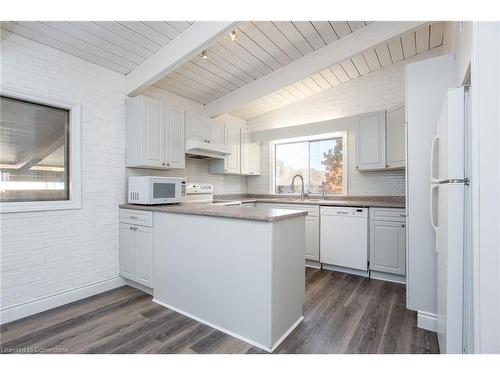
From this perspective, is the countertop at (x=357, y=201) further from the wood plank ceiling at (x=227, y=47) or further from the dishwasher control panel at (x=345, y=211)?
the wood plank ceiling at (x=227, y=47)

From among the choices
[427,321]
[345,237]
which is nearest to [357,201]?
[345,237]

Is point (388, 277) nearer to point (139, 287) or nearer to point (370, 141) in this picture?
point (370, 141)

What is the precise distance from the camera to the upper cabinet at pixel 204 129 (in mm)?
3465

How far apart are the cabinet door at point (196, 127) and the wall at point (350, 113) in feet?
4.55

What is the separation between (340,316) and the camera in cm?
223

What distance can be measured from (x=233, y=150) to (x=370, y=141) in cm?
214

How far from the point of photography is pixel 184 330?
1993 mm

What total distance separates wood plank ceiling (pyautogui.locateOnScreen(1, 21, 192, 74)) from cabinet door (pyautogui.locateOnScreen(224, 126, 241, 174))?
1743mm

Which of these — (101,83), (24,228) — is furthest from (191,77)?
(24,228)

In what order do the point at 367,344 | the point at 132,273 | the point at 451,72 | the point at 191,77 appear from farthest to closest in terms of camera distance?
1. the point at 191,77
2. the point at 132,273
3. the point at 451,72
4. the point at 367,344

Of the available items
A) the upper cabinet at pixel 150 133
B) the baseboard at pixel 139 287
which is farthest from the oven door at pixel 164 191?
the baseboard at pixel 139 287

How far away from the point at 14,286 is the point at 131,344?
4.28 feet

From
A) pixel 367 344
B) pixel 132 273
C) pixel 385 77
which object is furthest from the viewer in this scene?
pixel 385 77
